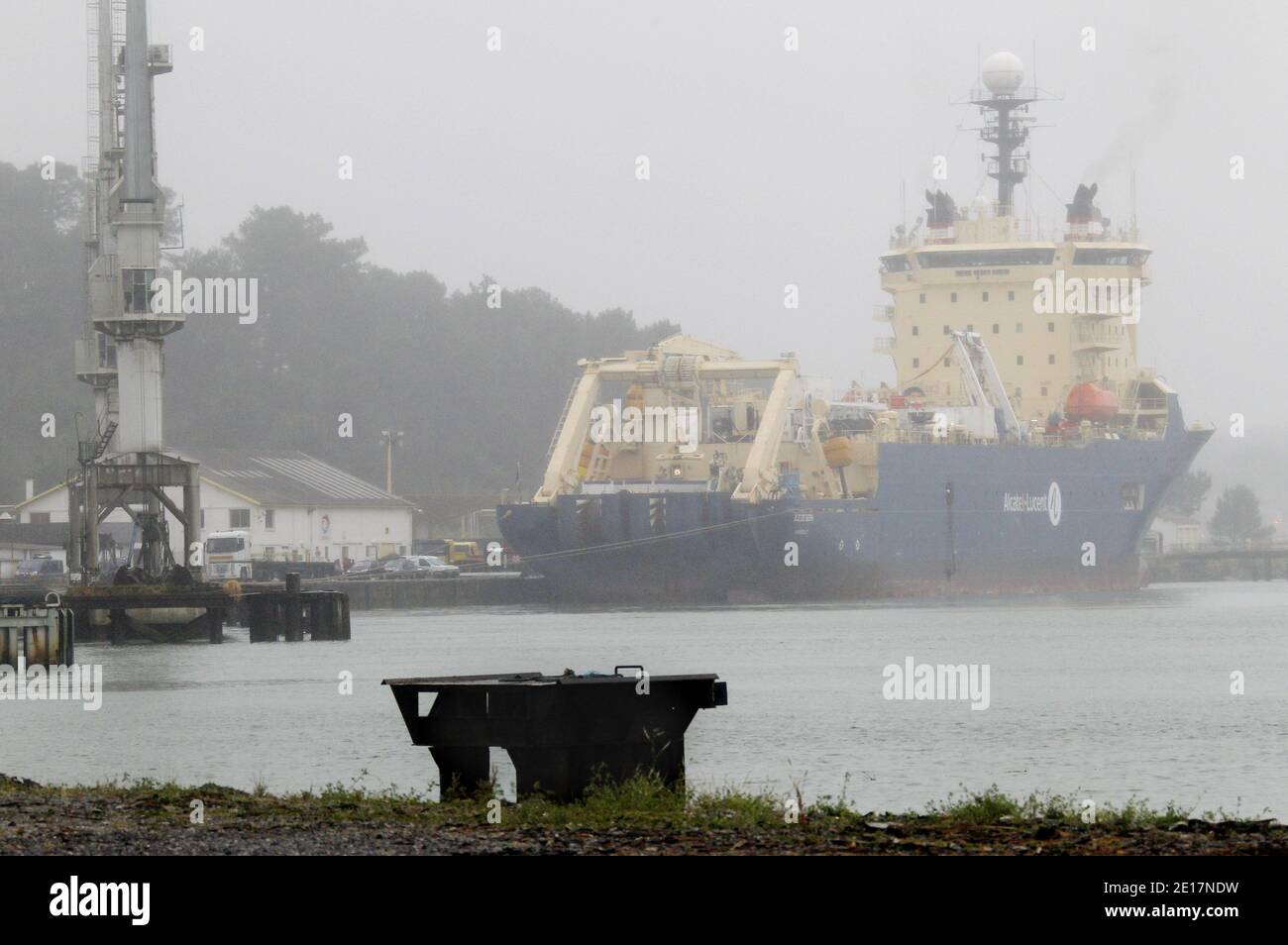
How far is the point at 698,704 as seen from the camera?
1288 cm

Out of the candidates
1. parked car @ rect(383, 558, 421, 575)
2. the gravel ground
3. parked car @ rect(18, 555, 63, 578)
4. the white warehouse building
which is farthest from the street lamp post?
the gravel ground

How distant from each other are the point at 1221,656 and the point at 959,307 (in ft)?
117

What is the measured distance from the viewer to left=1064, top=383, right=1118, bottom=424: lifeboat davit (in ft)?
234

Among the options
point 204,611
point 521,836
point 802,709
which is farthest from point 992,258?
point 521,836

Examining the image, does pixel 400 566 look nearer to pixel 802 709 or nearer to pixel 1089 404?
pixel 1089 404

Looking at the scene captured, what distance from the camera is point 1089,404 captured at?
7138 centimetres

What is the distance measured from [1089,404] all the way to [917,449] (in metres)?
9.87

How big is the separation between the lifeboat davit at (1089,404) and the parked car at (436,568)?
854 inches

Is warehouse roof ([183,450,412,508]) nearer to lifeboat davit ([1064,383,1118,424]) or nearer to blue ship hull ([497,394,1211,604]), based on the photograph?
blue ship hull ([497,394,1211,604])

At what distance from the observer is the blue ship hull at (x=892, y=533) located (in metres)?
58.8

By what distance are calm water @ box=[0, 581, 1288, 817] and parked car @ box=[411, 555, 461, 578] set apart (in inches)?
567

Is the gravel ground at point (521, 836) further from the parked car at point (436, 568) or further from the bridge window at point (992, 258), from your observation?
the bridge window at point (992, 258)
